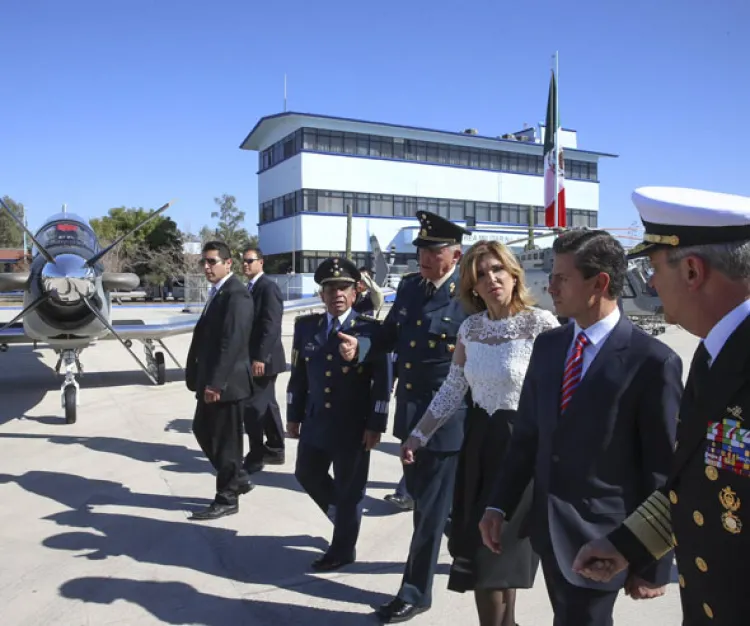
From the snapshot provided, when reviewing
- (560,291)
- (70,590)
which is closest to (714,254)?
(560,291)

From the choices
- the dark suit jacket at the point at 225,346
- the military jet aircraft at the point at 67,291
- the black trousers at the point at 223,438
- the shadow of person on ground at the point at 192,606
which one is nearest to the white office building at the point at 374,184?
the military jet aircraft at the point at 67,291

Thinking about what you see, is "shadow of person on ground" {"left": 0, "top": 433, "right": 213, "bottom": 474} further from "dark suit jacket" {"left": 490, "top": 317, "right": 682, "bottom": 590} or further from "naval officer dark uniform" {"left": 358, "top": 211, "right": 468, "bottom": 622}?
"dark suit jacket" {"left": 490, "top": 317, "right": 682, "bottom": 590}

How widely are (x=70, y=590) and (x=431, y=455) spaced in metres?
2.38

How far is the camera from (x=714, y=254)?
1.53 metres

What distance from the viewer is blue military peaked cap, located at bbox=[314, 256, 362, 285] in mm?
4184

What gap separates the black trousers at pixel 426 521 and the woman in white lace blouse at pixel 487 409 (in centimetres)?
27

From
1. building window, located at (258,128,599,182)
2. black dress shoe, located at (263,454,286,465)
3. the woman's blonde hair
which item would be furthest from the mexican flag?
the woman's blonde hair

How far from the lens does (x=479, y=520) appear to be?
9.66 feet

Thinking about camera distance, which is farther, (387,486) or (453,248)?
(387,486)

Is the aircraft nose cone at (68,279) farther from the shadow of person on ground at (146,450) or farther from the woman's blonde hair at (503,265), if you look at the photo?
the woman's blonde hair at (503,265)

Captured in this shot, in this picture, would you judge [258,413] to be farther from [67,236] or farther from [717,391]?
[67,236]

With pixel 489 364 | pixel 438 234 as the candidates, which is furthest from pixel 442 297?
pixel 489 364

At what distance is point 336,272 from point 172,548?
2.30 meters

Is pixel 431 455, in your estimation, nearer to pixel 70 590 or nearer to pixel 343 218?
pixel 70 590
